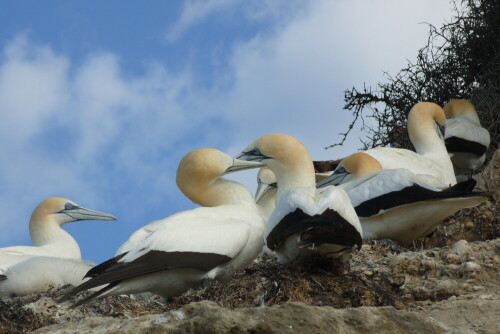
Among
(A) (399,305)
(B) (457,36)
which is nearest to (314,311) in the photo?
(A) (399,305)

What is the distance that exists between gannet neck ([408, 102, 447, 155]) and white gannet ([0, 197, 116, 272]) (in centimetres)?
318

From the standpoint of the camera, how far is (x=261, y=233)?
6.73 meters

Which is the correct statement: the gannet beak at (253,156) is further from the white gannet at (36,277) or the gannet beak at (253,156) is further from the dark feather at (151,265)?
the white gannet at (36,277)

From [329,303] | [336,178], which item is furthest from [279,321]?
[336,178]

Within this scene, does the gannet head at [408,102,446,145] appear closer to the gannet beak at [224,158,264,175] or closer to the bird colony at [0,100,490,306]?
the bird colony at [0,100,490,306]

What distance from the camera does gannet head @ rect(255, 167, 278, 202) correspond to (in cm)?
956

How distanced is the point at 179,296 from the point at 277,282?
0.81m

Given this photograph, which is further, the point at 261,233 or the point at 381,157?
the point at 381,157

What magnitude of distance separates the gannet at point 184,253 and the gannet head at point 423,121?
368cm

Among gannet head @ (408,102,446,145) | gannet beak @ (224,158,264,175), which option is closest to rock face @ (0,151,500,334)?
gannet beak @ (224,158,264,175)

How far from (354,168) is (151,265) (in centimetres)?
327

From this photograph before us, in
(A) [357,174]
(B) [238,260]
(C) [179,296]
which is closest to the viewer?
(C) [179,296]

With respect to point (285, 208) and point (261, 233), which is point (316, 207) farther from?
point (261, 233)

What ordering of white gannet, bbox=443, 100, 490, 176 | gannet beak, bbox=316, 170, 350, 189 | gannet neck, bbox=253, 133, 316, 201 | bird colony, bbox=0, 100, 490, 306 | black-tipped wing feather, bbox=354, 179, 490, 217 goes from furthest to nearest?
white gannet, bbox=443, 100, 490, 176 < gannet beak, bbox=316, 170, 350, 189 < gannet neck, bbox=253, 133, 316, 201 < black-tipped wing feather, bbox=354, 179, 490, 217 < bird colony, bbox=0, 100, 490, 306
